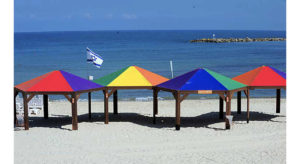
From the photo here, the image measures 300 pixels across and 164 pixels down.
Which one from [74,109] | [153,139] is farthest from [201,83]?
[74,109]

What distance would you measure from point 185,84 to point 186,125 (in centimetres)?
194

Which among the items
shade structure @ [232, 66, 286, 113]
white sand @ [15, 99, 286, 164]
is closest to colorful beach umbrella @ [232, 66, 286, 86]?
shade structure @ [232, 66, 286, 113]

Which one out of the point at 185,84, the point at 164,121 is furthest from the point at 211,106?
the point at 185,84

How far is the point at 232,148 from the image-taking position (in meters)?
12.8

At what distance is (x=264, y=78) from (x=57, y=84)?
8029 millimetres

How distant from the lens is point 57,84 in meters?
15.4

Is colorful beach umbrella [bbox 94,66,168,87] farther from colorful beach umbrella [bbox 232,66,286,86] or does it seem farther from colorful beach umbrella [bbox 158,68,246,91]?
colorful beach umbrella [bbox 232,66,286,86]

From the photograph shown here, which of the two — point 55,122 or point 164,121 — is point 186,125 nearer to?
point 164,121

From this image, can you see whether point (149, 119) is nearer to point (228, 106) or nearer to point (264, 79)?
point (228, 106)

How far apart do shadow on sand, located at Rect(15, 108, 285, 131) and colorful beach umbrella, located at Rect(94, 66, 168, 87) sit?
5.35 feet

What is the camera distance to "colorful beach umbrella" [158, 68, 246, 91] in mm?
15112

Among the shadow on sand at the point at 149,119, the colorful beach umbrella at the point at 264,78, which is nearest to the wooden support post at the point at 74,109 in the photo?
the shadow on sand at the point at 149,119
